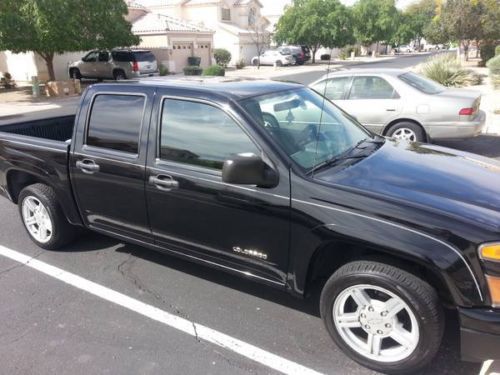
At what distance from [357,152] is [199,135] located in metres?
1.24

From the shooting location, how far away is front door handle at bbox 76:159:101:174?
3.79m

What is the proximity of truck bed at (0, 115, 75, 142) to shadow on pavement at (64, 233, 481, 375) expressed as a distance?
54.2 inches

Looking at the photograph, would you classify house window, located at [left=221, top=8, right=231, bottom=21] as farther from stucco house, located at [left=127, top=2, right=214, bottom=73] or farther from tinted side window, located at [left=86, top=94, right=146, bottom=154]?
tinted side window, located at [left=86, top=94, right=146, bottom=154]

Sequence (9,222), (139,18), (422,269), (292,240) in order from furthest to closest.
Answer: (139,18), (9,222), (292,240), (422,269)

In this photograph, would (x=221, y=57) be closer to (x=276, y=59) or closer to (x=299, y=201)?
(x=276, y=59)

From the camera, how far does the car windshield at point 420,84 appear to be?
25.5 feet

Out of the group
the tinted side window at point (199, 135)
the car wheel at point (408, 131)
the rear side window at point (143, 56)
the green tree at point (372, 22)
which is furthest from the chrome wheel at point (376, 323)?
the green tree at point (372, 22)

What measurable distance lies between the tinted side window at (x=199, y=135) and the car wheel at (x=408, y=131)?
5232mm

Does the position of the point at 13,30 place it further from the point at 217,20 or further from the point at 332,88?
the point at 217,20

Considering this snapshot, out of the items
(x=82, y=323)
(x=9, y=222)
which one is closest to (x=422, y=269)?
(x=82, y=323)

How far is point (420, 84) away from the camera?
26.2ft

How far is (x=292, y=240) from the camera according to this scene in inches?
115

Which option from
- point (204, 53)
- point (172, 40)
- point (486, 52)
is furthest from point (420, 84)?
point (204, 53)

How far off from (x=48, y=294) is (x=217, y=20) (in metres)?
46.9
